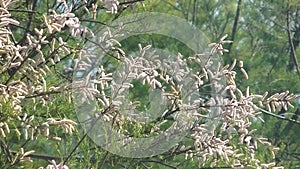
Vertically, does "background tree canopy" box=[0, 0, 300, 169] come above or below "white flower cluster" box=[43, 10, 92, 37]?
below

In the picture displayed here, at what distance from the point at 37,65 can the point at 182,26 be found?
1532 mm

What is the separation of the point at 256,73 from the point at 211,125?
2.94 metres

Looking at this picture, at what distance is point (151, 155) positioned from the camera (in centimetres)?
225

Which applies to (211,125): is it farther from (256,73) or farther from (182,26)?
(256,73)

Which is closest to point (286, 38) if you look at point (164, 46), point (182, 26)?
point (164, 46)

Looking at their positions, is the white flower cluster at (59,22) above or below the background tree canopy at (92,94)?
above

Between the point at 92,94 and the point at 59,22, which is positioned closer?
the point at 59,22

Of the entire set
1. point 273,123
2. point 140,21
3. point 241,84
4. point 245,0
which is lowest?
point 273,123

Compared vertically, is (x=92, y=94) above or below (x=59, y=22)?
below

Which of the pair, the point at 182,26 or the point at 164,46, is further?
the point at 164,46

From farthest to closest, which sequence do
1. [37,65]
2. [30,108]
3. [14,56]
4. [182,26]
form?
[182,26] < [30,108] < [37,65] < [14,56]

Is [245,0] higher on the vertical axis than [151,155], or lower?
higher

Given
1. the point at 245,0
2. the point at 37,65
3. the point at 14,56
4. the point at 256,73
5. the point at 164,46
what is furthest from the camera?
the point at 245,0

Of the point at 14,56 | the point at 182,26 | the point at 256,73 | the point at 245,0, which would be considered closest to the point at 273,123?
the point at 256,73
